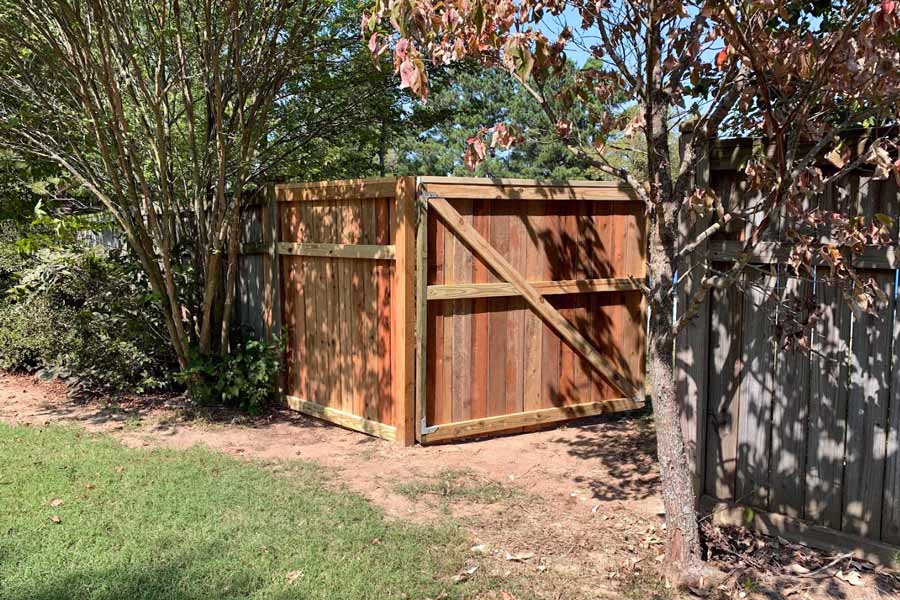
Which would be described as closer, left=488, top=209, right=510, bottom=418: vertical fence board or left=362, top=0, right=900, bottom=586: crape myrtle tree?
left=362, top=0, right=900, bottom=586: crape myrtle tree

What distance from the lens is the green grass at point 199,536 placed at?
3.79m

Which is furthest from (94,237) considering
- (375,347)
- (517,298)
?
(517,298)

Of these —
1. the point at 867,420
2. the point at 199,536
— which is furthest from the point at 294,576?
the point at 867,420

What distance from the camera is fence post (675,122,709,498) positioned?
4.39 metres

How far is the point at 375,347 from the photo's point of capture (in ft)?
21.6

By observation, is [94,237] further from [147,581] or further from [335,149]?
[147,581]

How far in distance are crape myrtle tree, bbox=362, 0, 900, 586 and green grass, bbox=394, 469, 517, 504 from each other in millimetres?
1496

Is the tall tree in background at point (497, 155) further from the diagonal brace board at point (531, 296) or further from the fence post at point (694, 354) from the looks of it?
the fence post at point (694, 354)

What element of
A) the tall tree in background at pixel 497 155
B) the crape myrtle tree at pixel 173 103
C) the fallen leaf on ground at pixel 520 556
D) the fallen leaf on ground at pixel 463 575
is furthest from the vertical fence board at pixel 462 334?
the tall tree in background at pixel 497 155

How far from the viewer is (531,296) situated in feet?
22.0

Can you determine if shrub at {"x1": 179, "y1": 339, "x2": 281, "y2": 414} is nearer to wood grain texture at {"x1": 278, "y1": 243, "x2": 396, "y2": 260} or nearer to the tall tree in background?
wood grain texture at {"x1": 278, "y1": 243, "x2": 396, "y2": 260}

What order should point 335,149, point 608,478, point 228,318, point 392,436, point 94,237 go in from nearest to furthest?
point 608,478
point 392,436
point 228,318
point 94,237
point 335,149

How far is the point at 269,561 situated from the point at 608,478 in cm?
252

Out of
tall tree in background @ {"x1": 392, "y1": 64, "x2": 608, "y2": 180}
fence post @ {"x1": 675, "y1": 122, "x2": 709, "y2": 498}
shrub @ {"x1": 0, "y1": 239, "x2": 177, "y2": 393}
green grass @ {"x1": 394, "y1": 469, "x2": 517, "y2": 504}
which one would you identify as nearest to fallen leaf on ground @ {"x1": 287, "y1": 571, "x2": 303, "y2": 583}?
green grass @ {"x1": 394, "y1": 469, "x2": 517, "y2": 504}
